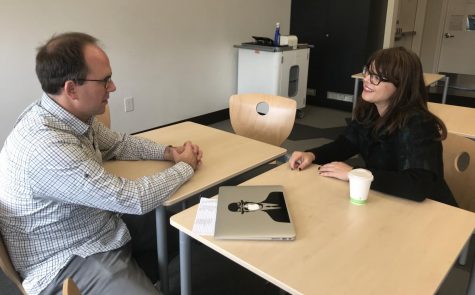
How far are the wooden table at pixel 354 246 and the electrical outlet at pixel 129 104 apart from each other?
8.98 feet

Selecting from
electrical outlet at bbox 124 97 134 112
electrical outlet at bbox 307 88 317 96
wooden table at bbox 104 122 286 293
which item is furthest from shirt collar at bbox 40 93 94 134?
electrical outlet at bbox 307 88 317 96

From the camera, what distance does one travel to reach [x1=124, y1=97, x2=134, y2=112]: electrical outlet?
380cm

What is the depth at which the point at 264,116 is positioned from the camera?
7.56ft

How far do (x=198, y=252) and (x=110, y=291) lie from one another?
3.66ft

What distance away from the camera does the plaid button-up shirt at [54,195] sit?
47.1 inches

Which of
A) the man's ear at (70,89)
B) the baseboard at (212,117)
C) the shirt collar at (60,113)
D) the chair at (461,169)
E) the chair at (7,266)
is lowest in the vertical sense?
the baseboard at (212,117)

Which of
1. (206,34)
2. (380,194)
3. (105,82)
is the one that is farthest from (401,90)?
(206,34)

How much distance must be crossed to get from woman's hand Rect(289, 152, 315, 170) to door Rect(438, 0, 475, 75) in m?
5.63

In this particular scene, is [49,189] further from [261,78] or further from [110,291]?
[261,78]

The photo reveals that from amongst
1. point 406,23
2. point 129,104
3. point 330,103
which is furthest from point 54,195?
point 406,23

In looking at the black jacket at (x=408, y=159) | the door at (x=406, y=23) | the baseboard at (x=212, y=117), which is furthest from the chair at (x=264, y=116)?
the door at (x=406, y=23)

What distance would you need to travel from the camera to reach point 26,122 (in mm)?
1267

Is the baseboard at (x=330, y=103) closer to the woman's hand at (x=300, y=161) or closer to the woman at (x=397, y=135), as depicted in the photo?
the woman at (x=397, y=135)

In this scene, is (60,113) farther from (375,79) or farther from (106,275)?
(375,79)
